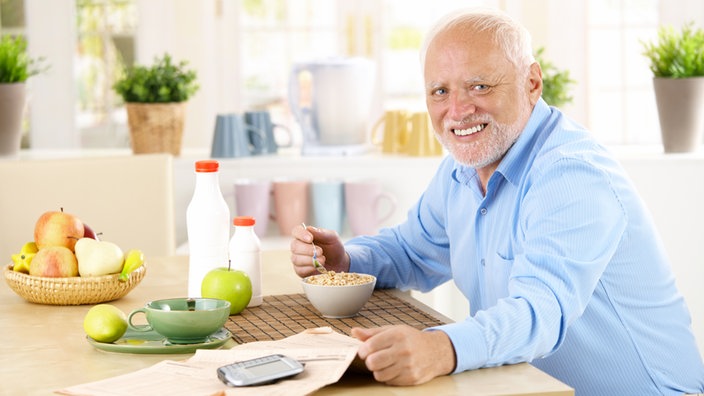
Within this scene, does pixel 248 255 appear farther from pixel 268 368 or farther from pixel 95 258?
pixel 268 368

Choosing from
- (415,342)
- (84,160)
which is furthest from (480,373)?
(84,160)

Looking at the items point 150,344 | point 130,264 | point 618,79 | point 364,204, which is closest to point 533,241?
point 150,344

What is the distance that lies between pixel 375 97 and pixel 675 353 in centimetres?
316

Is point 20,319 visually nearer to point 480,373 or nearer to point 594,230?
point 480,373

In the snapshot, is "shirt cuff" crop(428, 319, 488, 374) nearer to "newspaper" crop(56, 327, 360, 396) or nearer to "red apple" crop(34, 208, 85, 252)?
"newspaper" crop(56, 327, 360, 396)

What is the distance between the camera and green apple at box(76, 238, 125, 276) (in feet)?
5.95

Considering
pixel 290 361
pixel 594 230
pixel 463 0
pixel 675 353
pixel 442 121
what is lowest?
pixel 675 353

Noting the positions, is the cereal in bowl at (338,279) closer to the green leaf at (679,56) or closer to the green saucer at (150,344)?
the green saucer at (150,344)

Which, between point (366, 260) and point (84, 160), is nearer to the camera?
point (366, 260)

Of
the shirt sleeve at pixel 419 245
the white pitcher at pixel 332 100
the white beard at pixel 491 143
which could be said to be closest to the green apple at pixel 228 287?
the shirt sleeve at pixel 419 245

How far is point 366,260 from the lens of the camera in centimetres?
201

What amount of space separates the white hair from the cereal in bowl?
44 cm

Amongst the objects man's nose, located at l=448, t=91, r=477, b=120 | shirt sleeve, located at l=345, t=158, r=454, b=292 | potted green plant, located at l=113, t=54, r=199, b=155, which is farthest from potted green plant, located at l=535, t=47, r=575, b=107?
man's nose, located at l=448, t=91, r=477, b=120

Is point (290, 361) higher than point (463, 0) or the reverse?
the reverse
